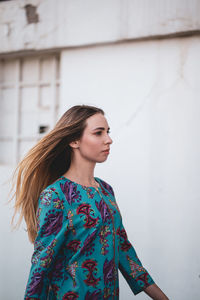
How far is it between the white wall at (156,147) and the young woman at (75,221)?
0.80 meters

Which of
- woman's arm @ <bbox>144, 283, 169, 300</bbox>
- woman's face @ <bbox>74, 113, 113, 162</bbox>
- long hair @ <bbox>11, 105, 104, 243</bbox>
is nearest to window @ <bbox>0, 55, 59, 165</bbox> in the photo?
long hair @ <bbox>11, 105, 104, 243</bbox>

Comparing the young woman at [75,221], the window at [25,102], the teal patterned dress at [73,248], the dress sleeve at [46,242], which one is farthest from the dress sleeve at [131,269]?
the window at [25,102]

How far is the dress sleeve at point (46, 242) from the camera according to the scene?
1.36 metres

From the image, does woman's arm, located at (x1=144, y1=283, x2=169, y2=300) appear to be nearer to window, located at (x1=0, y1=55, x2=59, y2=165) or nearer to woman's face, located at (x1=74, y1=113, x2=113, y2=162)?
woman's face, located at (x1=74, y1=113, x2=113, y2=162)

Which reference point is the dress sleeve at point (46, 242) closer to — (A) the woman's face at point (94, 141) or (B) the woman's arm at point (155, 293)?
(A) the woman's face at point (94, 141)

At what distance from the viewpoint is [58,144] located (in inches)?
67.3

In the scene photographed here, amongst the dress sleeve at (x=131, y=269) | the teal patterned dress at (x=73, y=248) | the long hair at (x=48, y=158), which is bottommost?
the dress sleeve at (x=131, y=269)

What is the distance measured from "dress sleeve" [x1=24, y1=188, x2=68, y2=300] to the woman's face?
1.00 feet

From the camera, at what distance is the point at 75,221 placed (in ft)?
4.82

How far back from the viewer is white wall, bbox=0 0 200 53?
7.97 feet

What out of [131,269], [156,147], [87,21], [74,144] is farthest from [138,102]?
[131,269]

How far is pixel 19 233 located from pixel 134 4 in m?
2.29

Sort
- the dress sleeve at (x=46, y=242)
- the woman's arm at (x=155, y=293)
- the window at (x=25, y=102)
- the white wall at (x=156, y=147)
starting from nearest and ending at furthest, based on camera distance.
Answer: the dress sleeve at (x=46, y=242)
the woman's arm at (x=155, y=293)
the white wall at (x=156, y=147)
the window at (x=25, y=102)

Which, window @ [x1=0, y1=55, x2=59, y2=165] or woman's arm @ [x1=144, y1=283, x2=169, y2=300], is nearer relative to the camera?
woman's arm @ [x1=144, y1=283, x2=169, y2=300]
